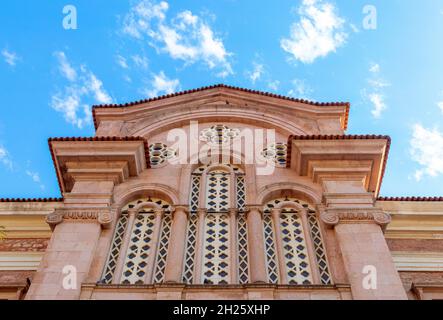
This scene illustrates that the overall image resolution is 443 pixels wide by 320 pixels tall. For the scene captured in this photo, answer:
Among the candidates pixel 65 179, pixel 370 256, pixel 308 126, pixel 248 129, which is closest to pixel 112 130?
pixel 65 179

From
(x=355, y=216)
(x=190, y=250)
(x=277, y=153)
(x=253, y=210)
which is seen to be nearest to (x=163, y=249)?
(x=190, y=250)

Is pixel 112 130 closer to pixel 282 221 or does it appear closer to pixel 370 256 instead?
pixel 282 221

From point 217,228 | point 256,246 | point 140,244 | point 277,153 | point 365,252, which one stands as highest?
point 277,153

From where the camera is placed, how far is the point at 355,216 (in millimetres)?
10430

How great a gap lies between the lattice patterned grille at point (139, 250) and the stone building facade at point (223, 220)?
28mm

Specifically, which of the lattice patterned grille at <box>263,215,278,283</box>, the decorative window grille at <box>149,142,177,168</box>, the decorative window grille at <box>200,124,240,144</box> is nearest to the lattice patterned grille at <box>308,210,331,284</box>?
the lattice patterned grille at <box>263,215,278,283</box>

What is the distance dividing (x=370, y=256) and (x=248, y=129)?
565cm

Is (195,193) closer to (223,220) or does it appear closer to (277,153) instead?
(223,220)

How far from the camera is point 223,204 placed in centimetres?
1171

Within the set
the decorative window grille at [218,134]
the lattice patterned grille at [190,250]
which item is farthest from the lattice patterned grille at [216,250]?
the decorative window grille at [218,134]

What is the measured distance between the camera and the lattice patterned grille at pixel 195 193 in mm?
11656

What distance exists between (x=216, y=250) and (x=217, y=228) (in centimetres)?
70

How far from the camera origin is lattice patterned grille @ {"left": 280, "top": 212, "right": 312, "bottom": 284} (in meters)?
9.82

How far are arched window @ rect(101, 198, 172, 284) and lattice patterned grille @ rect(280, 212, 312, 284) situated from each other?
232cm
